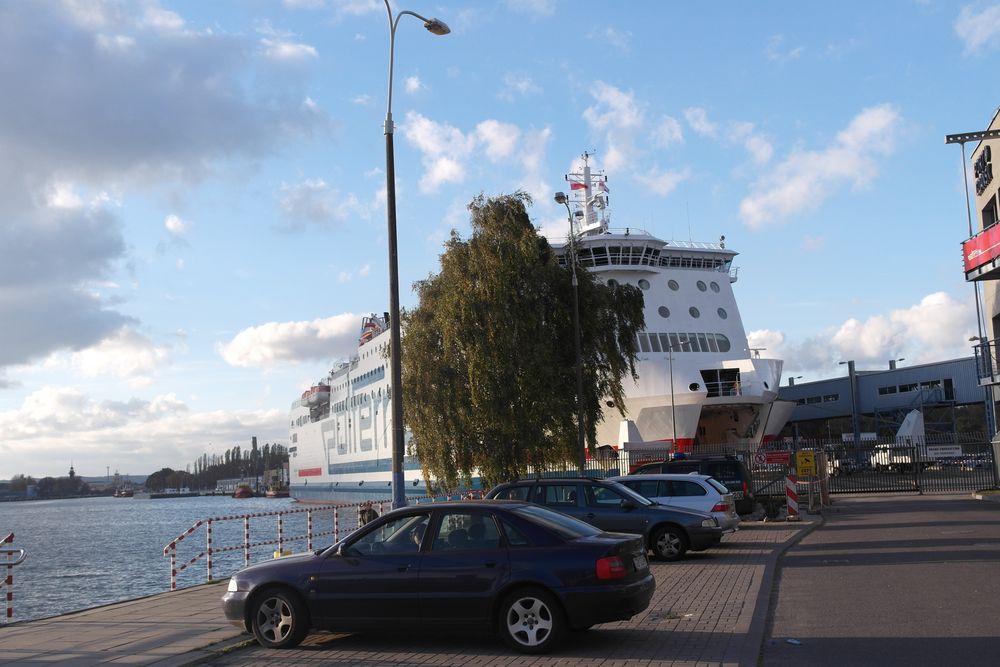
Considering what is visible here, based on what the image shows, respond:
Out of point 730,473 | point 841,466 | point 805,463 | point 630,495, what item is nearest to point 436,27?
point 630,495

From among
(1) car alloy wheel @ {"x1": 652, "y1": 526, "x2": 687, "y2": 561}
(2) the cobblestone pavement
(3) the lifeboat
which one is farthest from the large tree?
(3) the lifeboat

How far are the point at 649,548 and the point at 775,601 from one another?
4.86m

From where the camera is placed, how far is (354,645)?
8367mm

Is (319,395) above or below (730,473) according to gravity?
above

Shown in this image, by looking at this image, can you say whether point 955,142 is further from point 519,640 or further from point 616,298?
point 519,640

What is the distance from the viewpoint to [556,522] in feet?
27.1

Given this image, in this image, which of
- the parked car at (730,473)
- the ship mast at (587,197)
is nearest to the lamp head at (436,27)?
the parked car at (730,473)

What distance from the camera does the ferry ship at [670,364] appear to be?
37.8 m

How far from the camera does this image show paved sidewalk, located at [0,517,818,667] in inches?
295

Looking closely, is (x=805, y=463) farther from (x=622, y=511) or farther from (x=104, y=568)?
(x=104, y=568)

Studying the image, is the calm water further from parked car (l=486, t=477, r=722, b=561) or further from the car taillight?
the car taillight

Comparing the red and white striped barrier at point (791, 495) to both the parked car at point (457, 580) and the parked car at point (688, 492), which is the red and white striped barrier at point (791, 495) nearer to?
the parked car at point (688, 492)

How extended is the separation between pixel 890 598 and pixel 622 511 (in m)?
5.09

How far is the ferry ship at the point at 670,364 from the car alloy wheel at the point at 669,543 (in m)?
12.9
